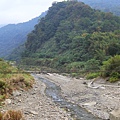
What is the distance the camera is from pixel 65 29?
8825cm

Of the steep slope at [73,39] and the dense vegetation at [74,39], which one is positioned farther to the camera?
the steep slope at [73,39]

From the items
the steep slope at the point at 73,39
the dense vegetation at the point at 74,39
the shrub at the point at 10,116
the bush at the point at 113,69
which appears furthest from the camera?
the steep slope at the point at 73,39

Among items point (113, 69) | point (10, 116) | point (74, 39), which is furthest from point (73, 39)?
point (10, 116)

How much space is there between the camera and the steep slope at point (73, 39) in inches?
2210

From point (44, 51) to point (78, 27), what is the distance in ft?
46.0

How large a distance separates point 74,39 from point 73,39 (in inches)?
45.3

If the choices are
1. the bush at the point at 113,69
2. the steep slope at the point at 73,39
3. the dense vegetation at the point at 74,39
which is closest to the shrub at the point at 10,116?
the bush at the point at 113,69

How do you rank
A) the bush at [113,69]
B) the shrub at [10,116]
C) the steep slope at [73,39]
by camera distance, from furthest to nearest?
the steep slope at [73,39] → the bush at [113,69] → the shrub at [10,116]

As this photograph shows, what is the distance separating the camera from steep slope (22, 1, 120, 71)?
2210 inches

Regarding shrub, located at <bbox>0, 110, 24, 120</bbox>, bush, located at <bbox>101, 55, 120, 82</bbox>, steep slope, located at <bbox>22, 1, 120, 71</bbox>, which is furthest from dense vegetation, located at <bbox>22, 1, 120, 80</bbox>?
shrub, located at <bbox>0, 110, 24, 120</bbox>

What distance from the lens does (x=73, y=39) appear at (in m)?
72.8

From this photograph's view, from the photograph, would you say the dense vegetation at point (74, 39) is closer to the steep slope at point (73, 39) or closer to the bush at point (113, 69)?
the steep slope at point (73, 39)

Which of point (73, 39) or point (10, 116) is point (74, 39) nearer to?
point (73, 39)

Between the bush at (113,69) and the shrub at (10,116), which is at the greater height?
the shrub at (10,116)
